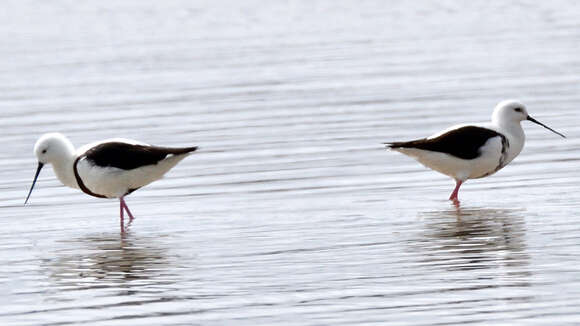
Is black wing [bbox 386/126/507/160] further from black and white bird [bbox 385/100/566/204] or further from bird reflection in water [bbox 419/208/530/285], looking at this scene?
bird reflection in water [bbox 419/208/530/285]

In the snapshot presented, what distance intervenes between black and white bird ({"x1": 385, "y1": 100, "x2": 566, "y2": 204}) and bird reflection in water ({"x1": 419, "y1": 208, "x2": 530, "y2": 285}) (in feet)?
2.94

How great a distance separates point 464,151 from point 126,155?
10.9 feet

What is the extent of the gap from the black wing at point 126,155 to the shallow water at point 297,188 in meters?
0.54

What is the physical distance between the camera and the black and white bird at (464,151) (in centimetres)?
1349

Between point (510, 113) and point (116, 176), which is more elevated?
point (510, 113)

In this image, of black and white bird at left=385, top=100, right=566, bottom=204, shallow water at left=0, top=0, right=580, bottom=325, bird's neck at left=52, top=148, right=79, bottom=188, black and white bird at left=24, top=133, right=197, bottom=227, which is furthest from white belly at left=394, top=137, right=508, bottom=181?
bird's neck at left=52, top=148, right=79, bottom=188

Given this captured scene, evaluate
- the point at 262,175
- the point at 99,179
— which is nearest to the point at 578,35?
the point at 262,175

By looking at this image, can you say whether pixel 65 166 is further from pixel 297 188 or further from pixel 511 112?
pixel 511 112

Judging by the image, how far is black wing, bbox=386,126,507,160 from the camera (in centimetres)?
1348

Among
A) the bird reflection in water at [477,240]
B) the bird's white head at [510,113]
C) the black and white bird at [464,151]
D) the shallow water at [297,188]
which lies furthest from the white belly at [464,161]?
the bird reflection in water at [477,240]

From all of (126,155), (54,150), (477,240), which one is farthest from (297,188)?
Answer: (477,240)

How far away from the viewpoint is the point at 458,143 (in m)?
13.6

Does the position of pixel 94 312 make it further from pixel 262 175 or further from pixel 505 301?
pixel 262 175

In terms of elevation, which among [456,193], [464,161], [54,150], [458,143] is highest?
[54,150]
